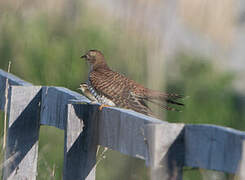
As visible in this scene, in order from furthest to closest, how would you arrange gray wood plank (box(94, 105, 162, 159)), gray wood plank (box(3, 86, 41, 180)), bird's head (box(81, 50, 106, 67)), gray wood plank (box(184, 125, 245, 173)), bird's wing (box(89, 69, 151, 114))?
bird's head (box(81, 50, 106, 67)) → bird's wing (box(89, 69, 151, 114)) → gray wood plank (box(3, 86, 41, 180)) → gray wood plank (box(94, 105, 162, 159)) → gray wood plank (box(184, 125, 245, 173))

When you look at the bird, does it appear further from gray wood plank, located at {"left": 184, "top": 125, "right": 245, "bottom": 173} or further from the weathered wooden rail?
gray wood plank, located at {"left": 184, "top": 125, "right": 245, "bottom": 173}

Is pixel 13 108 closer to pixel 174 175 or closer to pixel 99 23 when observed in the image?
pixel 174 175

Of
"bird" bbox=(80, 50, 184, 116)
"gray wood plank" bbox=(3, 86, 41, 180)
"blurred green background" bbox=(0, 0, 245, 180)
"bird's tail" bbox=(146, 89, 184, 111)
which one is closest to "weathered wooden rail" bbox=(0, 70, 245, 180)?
"gray wood plank" bbox=(3, 86, 41, 180)

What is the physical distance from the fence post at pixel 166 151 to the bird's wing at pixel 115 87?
7.93ft

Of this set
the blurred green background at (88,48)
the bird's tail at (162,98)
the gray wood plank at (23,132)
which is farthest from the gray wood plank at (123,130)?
the blurred green background at (88,48)

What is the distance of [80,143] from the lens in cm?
242

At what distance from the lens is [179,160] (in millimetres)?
1761

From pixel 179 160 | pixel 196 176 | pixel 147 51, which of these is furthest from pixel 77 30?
pixel 179 160

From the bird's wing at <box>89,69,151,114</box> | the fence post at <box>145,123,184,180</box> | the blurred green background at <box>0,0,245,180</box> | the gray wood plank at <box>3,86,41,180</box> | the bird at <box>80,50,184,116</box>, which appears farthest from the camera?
the blurred green background at <box>0,0,245,180</box>

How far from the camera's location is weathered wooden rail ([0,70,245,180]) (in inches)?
64.7

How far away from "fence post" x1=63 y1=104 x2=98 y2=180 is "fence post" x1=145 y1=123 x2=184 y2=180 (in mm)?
691

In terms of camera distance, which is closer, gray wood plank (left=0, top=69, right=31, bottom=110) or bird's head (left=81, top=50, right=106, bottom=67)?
gray wood plank (left=0, top=69, right=31, bottom=110)

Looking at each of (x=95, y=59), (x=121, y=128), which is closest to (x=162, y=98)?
(x=121, y=128)

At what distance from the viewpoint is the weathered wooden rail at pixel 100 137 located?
1645 millimetres
